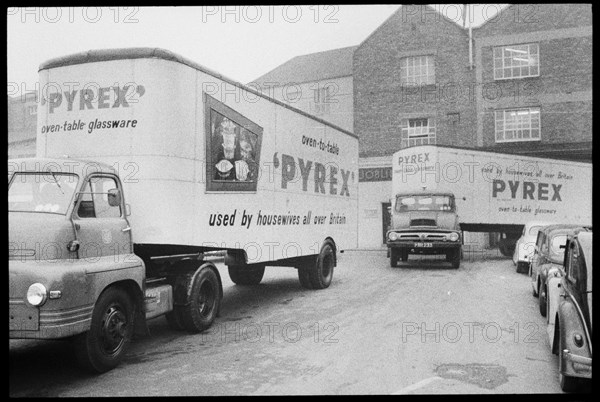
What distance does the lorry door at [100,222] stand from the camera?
520 cm

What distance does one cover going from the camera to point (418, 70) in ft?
71.8

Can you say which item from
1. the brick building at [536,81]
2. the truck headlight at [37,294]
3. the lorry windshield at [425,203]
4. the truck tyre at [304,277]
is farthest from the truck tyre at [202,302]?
the brick building at [536,81]

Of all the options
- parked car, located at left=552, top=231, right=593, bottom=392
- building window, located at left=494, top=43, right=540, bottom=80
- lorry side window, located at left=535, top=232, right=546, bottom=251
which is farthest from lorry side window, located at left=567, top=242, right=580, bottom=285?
building window, located at left=494, top=43, right=540, bottom=80

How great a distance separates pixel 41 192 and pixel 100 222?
65 centimetres

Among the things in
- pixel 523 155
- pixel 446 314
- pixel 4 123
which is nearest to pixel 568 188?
pixel 523 155

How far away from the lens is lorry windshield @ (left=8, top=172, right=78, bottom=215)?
16.6 feet

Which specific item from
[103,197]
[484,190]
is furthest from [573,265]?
[484,190]

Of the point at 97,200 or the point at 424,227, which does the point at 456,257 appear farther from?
the point at 97,200

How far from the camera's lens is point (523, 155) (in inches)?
701

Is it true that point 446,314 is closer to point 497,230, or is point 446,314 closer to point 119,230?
point 119,230

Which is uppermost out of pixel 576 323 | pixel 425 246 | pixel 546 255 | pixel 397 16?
pixel 397 16

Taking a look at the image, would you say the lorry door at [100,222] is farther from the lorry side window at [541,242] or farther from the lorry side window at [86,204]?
the lorry side window at [541,242]

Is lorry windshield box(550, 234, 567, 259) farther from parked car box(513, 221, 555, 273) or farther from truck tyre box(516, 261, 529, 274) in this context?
truck tyre box(516, 261, 529, 274)

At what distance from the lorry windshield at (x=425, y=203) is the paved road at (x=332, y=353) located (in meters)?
5.58
